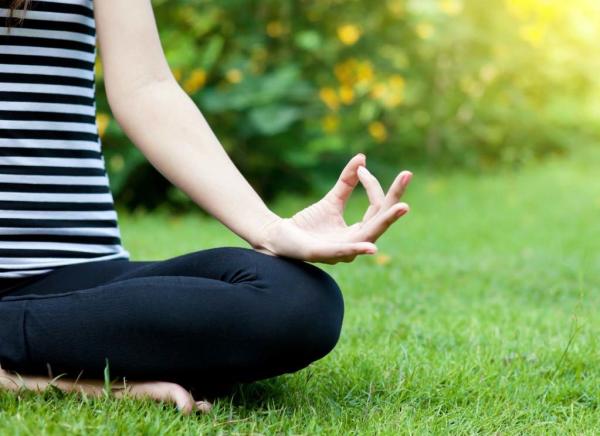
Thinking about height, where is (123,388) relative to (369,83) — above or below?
below

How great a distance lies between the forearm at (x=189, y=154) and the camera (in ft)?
6.13

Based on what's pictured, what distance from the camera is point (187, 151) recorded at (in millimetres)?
1925

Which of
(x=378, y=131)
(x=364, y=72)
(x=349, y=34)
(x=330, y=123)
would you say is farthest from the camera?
(x=378, y=131)

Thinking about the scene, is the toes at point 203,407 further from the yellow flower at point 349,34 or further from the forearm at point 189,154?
the yellow flower at point 349,34

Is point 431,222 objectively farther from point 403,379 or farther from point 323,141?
point 403,379

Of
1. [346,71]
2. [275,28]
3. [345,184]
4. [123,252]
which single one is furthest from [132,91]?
Result: [346,71]

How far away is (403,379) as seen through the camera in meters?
2.08

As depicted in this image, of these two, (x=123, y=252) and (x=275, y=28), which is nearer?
(x=123, y=252)

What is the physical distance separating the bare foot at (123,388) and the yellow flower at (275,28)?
174 inches

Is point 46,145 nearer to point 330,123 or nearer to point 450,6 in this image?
point 330,123

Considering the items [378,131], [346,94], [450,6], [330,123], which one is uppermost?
[450,6]

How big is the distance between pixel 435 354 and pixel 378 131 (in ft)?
14.1

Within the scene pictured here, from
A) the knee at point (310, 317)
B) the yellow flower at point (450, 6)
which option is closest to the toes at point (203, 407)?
the knee at point (310, 317)

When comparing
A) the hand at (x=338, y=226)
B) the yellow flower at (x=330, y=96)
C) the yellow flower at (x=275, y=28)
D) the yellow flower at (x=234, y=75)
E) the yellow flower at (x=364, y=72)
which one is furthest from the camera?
the yellow flower at (x=364, y=72)
